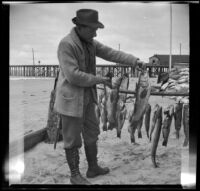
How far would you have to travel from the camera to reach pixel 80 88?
411 centimetres

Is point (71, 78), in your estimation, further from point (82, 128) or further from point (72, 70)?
point (82, 128)

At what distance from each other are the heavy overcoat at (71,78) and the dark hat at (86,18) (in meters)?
0.13

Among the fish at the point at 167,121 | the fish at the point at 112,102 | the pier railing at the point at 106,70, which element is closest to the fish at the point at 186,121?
the fish at the point at 167,121

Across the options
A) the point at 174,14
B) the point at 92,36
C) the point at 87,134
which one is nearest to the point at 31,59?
the point at 92,36

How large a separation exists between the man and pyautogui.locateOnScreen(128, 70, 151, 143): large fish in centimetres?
20

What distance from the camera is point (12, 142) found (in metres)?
4.28

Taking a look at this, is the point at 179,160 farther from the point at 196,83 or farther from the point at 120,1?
the point at 120,1

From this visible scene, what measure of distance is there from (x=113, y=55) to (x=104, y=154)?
1237 millimetres

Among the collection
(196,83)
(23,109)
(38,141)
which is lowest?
(38,141)

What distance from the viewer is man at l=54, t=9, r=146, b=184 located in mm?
4047

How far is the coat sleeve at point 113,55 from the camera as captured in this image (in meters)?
4.32

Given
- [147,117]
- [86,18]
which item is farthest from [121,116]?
[86,18]

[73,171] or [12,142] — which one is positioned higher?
[12,142]

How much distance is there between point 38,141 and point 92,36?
1505 mm
